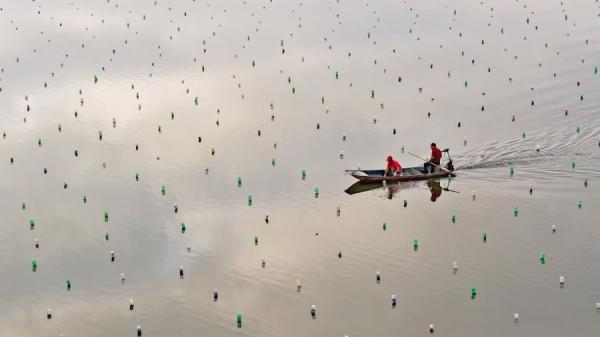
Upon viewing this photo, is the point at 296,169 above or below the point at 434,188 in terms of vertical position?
above

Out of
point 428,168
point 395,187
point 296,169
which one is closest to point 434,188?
point 428,168

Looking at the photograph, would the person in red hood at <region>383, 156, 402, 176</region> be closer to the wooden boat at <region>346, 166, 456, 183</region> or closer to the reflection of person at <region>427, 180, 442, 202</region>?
the wooden boat at <region>346, 166, 456, 183</region>

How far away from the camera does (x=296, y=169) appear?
67750mm

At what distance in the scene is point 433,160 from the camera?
67.9 m

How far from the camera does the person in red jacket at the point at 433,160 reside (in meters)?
67.4

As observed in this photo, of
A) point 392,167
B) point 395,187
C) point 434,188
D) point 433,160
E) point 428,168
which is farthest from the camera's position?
point 433,160

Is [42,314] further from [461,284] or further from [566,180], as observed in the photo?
[566,180]

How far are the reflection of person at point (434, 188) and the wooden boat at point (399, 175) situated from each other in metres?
0.35

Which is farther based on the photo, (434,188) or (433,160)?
(433,160)

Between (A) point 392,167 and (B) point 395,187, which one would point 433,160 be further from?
(B) point 395,187

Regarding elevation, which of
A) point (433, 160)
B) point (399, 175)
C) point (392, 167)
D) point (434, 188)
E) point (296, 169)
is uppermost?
point (433, 160)

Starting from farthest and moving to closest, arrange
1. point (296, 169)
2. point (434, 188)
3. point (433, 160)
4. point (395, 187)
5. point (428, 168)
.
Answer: point (433, 160) < point (296, 169) < point (428, 168) < point (395, 187) < point (434, 188)

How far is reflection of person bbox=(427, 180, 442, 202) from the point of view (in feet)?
212

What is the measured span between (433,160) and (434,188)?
2.67 metres
